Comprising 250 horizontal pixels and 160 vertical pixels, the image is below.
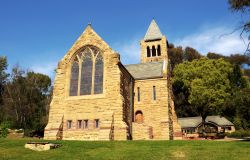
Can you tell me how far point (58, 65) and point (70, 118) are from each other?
20.5 ft

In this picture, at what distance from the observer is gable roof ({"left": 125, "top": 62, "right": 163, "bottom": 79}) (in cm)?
3247

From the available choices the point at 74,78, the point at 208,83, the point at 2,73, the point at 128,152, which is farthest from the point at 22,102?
the point at 128,152

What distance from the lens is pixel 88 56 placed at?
90.0 feet

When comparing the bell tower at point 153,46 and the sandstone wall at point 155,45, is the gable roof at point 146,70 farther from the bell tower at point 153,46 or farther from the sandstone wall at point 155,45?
the bell tower at point 153,46

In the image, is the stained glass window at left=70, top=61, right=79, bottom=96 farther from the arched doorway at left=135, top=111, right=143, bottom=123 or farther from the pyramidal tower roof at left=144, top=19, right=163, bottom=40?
the pyramidal tower roof at left=144, top=19, right=163, bottom=40

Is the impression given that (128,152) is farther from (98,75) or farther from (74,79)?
(74,79)

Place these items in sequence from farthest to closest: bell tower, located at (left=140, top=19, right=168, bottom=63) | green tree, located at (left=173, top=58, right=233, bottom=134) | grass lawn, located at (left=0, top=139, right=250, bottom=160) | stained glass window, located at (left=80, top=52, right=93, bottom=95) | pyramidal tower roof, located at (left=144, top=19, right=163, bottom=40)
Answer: pyramidal tower roof, located at (left=144, top=19, right=163, bottom=40) < bell tower, located at (left=140, top=19, right=168, bottom=63) < green tree, located at (left=173, top=58, right=233, bottom=134) < stained glass window, located at (left=80, top=52, right=93, bottom=95) < grass lawn, located at (left=0, top=139, right=250, bottom=160)

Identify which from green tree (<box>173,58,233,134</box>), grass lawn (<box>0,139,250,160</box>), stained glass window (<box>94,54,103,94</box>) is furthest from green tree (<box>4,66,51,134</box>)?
grass lawn (<box>0,139,250,160</box>)

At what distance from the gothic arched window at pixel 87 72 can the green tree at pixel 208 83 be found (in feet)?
86.4

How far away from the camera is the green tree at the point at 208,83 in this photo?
152ft

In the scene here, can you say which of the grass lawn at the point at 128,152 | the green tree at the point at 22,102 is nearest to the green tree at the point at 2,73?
the green tree at the point at 22,102

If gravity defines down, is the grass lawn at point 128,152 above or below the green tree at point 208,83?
below

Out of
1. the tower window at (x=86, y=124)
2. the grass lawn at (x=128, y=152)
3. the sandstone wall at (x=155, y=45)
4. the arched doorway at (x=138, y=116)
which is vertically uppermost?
the sandstone wall at (x=155, y=45)

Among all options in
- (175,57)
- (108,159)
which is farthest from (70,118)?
(175,57)
